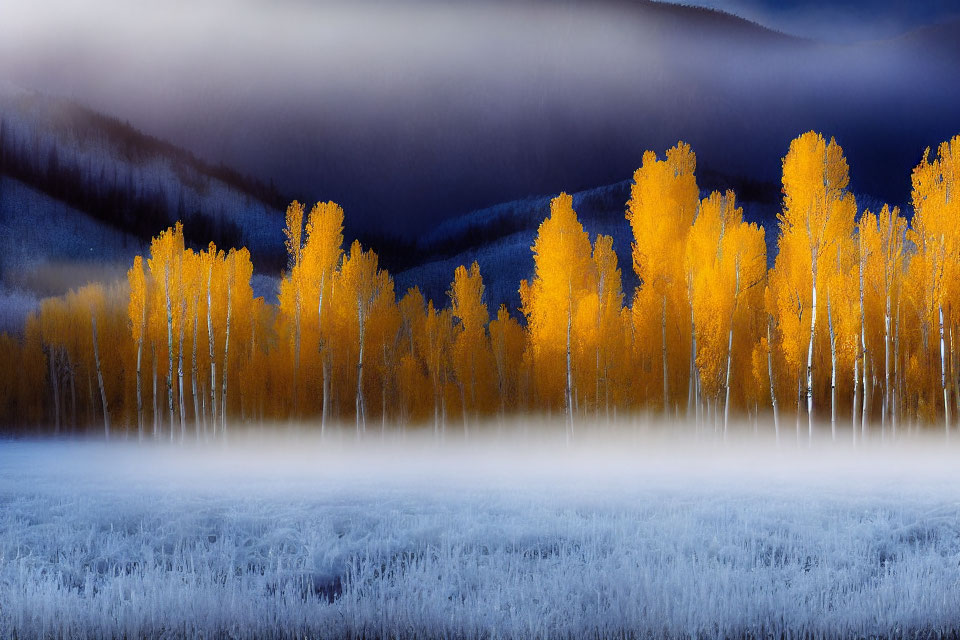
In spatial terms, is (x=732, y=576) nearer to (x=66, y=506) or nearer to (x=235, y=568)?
(x=235, y=568)

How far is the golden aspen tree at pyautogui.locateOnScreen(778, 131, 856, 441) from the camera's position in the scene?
26688mm

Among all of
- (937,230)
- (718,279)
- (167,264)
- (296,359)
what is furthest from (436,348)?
(937,230)

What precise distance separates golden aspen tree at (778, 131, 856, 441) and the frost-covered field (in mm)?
9695

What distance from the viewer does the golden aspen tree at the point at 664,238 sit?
29.9 meters

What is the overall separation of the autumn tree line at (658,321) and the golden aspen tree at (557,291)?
81 mm

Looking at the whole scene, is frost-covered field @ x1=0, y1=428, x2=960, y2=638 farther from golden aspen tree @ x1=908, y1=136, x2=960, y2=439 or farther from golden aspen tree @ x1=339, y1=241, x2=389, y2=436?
golden aspen tree @ x1=339, y1=241, x2=389, y2=436

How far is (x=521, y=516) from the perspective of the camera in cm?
1245

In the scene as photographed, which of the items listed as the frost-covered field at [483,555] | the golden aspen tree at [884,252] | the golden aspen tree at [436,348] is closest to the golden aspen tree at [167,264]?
the golden aspen tree at [436,348]

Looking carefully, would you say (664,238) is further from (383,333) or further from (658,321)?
(383,333)

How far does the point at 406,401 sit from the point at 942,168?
25.6 m

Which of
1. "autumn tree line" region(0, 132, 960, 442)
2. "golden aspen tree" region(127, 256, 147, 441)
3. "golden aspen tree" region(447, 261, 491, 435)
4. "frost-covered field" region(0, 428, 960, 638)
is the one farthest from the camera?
"golden aspen tree" region(447, 261, 491, 435)

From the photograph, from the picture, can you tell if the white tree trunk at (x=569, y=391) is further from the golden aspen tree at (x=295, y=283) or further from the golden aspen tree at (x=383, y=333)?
the golden aspen tree at (x=295, y=283)

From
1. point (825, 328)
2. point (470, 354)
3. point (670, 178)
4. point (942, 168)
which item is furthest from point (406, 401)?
point (942, 168)

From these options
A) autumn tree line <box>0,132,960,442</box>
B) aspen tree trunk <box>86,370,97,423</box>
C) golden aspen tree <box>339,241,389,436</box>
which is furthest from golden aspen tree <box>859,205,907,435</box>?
aspen tree trunk <box>86,370,97,423</box>
